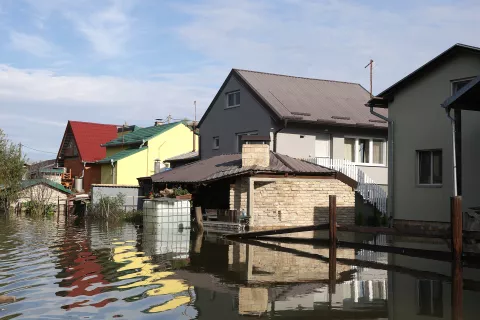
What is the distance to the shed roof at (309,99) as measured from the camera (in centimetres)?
2919

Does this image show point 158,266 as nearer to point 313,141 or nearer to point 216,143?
point 313,141

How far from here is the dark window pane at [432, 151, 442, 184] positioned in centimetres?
2050

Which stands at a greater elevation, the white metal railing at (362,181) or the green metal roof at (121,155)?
the green metal roof at (121,155)

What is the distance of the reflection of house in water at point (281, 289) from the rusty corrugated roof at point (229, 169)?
8.30 meters

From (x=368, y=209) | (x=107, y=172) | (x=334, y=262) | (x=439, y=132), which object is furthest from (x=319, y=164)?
(x=107, y=172)

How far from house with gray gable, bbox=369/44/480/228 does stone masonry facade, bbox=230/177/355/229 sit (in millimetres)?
4058

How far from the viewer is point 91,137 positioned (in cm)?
5219

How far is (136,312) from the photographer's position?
905 cm

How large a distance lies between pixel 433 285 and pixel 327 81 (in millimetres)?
24938

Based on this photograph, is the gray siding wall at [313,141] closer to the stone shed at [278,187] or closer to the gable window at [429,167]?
the stone shed at [278,187]

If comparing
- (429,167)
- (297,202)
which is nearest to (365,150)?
(297,202)

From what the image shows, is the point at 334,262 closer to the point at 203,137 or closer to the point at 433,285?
the point at 433,285

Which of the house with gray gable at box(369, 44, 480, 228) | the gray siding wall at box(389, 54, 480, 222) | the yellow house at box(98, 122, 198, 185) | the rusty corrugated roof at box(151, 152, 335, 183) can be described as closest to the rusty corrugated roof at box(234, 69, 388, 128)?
the rusty corrugated roof at box(151, 152, 335, 183)

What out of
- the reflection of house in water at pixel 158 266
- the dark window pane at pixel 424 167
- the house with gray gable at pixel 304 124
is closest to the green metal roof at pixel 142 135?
the house with gray gable at pixel 304 124
